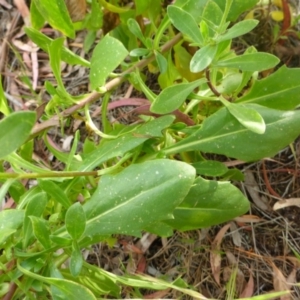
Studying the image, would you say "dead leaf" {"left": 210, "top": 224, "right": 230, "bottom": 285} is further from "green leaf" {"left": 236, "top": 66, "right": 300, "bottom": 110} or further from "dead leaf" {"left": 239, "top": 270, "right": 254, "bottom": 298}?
"green leaf" {"left": 236, "top": 66, "right": 300, "bottom": 110}

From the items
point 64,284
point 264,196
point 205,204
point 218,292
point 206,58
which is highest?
point 206,58

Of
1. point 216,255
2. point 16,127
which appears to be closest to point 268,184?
point 216,255

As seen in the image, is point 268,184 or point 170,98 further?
point 268,184

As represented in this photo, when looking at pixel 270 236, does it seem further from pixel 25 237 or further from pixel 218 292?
pixel 25 237

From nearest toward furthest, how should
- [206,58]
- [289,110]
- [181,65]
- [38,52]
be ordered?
[206,58] < [289,110] < [181,65] < [38,52]

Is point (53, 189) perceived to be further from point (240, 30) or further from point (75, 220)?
point (240, 30)

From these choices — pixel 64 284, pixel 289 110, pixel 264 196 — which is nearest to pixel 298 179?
pixel 264 196

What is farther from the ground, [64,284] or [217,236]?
[64,284]
